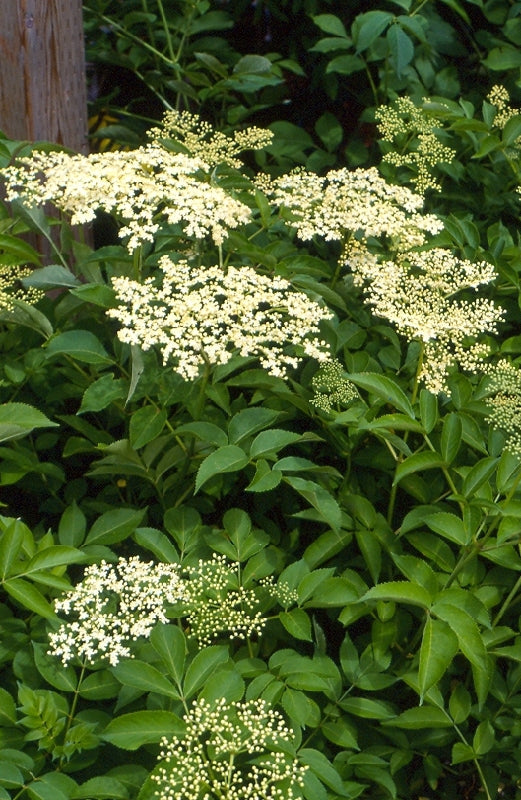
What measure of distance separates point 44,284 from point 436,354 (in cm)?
98

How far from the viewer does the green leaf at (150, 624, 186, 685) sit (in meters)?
1.80

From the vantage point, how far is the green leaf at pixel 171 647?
5.92 ft

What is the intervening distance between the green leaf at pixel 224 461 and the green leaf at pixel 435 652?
0.51 metres

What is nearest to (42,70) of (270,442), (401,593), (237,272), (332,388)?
(237,272)

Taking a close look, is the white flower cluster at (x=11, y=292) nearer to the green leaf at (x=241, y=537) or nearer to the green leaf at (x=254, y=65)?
A: the green leaf at (x=241, y=537)

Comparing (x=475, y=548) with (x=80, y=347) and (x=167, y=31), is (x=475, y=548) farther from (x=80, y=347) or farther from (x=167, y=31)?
(x=167, y=31)

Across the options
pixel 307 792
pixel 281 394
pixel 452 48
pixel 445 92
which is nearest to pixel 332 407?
pixel 281 394

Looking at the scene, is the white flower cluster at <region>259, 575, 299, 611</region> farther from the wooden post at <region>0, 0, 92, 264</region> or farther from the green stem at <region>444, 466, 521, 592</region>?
the wooden post at <region>0, 0, 92, 264</region>

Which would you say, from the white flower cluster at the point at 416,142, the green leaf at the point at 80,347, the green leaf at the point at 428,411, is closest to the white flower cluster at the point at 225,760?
the green leaf at the point at 428,411

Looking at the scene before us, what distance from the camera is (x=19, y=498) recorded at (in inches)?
103

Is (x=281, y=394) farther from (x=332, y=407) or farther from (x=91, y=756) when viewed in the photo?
(x=91, y=756)

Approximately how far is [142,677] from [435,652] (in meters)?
0.56

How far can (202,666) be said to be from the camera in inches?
71.3

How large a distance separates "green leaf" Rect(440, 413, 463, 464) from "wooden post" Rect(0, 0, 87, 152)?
1.70 meters
